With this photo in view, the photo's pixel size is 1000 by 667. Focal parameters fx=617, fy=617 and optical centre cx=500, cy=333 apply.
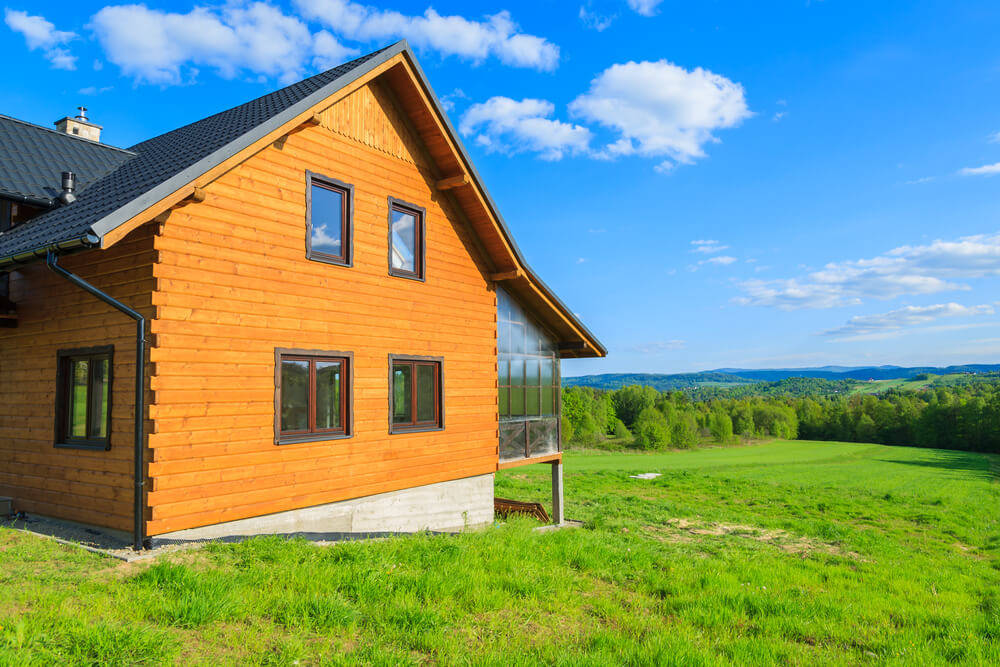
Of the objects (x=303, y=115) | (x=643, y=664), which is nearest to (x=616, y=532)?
(x=643, y=664)

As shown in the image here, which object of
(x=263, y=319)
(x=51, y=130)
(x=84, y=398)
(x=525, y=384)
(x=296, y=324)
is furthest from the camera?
(x=525, y=384)

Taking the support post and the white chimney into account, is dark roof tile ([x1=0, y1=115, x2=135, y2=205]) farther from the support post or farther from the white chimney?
the support post

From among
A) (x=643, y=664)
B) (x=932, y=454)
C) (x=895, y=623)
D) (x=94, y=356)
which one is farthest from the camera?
(x=932, y=454)

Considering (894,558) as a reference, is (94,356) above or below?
above

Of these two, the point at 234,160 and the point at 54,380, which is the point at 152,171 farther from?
the point at 54,380

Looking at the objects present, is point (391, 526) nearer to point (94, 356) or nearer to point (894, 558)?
point (94, 356)

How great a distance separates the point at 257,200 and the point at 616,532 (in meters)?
11.9

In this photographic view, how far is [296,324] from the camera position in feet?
33.1

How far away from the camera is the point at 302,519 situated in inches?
398

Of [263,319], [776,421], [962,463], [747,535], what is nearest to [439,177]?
[263,319]

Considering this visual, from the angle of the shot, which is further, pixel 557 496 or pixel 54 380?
pixel 557 496

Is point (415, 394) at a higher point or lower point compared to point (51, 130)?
lower

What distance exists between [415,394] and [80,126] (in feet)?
42.8

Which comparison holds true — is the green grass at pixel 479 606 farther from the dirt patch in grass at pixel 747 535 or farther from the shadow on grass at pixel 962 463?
the shadow on grass at pixel 962 463
